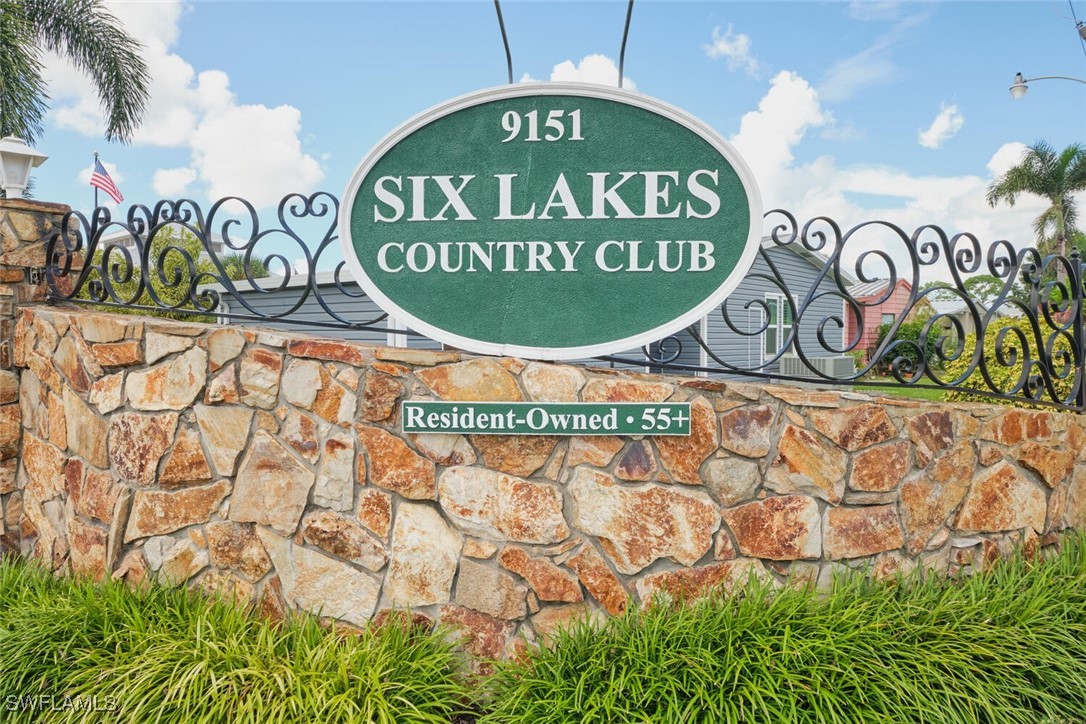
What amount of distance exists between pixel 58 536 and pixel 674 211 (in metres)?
3.61

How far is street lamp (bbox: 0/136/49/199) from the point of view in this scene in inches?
142

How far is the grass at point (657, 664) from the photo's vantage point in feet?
7.26

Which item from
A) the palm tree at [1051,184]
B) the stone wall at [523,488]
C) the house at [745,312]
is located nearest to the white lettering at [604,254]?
the stone wall at [523,488]

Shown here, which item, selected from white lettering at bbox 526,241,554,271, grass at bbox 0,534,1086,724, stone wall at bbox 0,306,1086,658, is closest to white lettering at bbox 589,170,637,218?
white lettering at bbox 526,241,554,271

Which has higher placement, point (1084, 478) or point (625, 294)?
point (625, 294)

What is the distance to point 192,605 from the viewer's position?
284 cm

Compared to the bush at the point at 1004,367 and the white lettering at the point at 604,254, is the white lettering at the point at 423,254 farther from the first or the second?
the bush at the point at 1004,367

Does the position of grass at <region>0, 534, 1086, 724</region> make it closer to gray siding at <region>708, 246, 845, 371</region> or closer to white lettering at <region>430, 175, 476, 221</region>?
white lettering at <region>430, 175, 476, 221</region>

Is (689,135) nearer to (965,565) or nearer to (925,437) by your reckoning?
(925,437)

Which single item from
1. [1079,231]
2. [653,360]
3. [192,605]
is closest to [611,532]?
[653,360]

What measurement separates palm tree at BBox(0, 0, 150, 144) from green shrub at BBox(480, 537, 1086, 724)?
13.2 metres

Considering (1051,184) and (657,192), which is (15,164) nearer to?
(657,192)

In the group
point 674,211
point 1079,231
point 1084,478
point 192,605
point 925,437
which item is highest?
point 1079,231

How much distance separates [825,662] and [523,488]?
1.25 m
